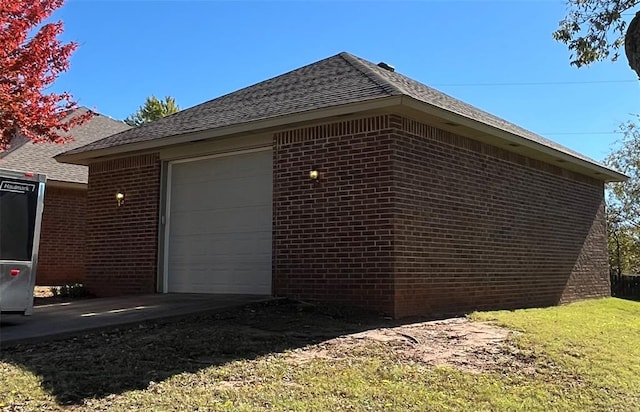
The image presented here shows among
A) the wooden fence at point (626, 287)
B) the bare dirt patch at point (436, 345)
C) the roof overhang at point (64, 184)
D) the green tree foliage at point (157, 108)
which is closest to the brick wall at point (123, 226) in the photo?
the roof overhang at point (64, 184)

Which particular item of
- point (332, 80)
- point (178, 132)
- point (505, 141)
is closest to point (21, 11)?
point (178, 132)

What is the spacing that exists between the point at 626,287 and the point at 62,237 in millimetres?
18238

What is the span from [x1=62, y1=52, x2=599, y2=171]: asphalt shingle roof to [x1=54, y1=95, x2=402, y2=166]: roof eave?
8cm

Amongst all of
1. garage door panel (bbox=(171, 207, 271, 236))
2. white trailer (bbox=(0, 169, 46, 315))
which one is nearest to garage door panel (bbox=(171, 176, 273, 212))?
garage door panel (bbox=(171, 207, 271, 236))

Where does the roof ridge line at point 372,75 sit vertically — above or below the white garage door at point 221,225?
above

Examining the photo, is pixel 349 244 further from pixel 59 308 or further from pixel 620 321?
pixel 620 321

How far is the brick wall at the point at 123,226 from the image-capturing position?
1198cm

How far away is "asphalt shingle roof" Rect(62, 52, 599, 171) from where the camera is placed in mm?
9414

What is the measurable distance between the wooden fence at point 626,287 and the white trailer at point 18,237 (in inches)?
762

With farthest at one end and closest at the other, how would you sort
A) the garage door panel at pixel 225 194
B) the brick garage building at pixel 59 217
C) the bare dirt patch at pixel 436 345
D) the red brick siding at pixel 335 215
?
the brick garage building at pixel 59 217 → the garage door panel at pixel 225 194 → the red brick siding at pixel 335 215 → the bare dirt patch at pixel 436 345

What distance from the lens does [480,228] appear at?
1096 centimetres

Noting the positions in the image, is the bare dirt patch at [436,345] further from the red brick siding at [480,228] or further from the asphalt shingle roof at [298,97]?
the asphalt shingle roof at [298,97]

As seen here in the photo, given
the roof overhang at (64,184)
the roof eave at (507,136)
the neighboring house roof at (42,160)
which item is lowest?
the roof overhang at (64,184)

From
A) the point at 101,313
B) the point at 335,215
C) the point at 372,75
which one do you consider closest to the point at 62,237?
the point at 101,313
